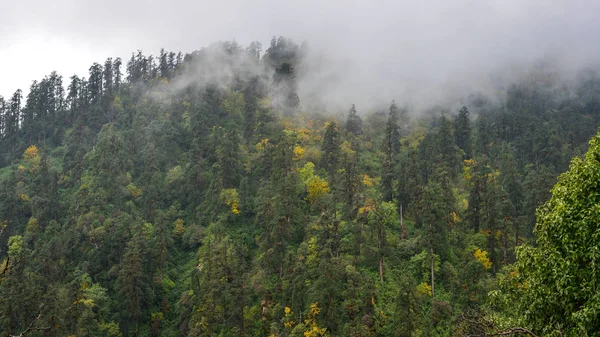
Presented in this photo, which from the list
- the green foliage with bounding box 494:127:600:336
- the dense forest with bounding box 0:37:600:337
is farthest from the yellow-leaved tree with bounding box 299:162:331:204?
the green foliage with bounding box 494:127:600:336

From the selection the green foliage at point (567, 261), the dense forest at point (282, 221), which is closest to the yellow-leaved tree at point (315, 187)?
the dense forest at point (282, 221)

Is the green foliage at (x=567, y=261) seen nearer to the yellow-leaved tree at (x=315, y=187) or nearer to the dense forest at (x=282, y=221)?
the dense forest at (x=282, y=221)

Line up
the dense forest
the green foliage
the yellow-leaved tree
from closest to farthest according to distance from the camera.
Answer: the green foliage → the dense forest → the yellow-leaved tree

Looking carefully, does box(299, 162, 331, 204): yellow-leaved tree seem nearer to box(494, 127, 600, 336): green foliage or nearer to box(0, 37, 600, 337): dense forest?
box(0, 37, 600, 337): dense forest

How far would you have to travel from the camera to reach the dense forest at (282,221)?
33.2m

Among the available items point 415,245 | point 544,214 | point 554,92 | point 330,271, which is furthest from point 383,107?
point 544,214

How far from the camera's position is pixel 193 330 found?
44.5 meters

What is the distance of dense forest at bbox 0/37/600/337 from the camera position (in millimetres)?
33250

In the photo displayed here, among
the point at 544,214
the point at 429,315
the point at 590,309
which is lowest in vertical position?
the point at 429,315

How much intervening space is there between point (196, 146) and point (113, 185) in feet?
55.9

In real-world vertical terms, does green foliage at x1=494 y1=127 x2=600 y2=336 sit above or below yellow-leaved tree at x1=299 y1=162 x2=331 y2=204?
below

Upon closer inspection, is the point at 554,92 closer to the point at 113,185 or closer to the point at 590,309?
the point at 113,185

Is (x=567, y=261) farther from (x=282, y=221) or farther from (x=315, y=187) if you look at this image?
(x=315, y=187)

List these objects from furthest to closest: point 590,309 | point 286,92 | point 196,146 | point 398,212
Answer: point 286,92 < point 196,146 < point 398,212 < point 590,309
